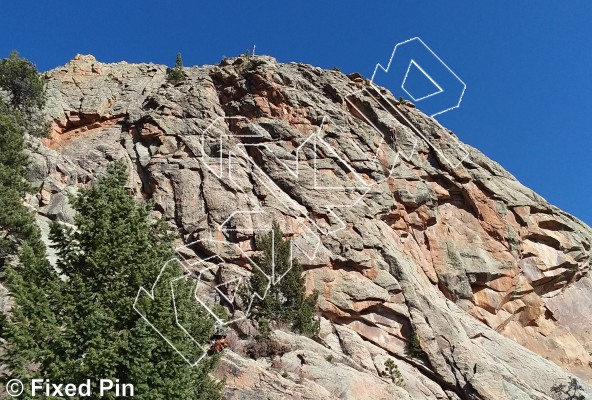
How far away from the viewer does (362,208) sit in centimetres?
3216

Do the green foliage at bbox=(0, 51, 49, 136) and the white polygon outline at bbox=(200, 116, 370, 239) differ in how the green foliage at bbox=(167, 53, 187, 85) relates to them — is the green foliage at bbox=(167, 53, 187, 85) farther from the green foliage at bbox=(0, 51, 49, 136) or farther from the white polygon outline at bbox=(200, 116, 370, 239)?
the green foliage at bbox=(0, 51, 49, 136)

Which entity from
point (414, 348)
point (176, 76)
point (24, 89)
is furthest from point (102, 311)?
point (176, 76)

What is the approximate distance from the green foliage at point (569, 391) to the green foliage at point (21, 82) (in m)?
36.6

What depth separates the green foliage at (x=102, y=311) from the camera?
35.8ft

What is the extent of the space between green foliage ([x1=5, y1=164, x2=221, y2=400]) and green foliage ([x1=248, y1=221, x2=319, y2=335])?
10.8m

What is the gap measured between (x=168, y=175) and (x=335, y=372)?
16858 mm

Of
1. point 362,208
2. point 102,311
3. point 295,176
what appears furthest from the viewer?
point 362,208

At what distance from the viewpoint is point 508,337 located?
32938 millimetres

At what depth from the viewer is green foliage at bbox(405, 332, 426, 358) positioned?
26750 mm

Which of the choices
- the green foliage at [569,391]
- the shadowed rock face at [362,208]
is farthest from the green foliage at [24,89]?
the green foliage at [569,391]

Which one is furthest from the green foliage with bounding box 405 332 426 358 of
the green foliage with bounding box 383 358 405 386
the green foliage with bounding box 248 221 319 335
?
the green foliage with bounding box 248 221 319 335

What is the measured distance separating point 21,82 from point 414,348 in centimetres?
3033

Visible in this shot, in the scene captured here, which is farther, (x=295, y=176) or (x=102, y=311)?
(x=295, y=176)

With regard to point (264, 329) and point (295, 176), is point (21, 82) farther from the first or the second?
point (264, 329)
